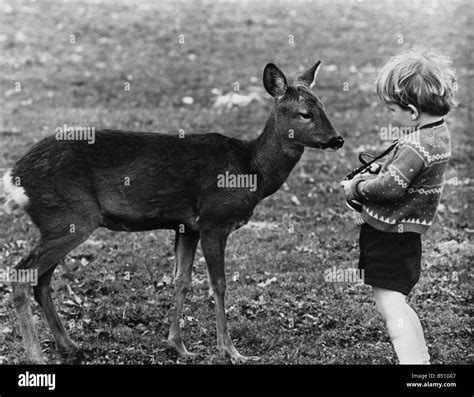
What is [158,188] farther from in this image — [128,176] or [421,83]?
[421,83]

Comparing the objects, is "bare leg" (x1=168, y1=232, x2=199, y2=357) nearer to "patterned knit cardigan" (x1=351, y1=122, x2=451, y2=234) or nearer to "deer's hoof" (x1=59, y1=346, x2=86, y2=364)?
"deer's hoof" (x1=59, y1=346, x2=86, y2=364)

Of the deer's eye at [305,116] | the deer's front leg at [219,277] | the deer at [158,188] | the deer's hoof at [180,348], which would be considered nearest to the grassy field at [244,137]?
the deer's hoof at [180,348]

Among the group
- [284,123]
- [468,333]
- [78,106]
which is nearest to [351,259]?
[468,333]

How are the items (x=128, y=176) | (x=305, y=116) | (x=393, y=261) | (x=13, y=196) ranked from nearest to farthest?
(x=393, y=261) → (x=13, y=196) → (x=128, y=176) → (x=305, y=116)

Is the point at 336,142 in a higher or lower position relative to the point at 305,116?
lower

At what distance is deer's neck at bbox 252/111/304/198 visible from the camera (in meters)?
7.37

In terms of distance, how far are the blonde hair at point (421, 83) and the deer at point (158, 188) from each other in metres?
1.23

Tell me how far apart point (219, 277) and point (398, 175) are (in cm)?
Result: 207

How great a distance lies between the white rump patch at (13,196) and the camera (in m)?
6.83

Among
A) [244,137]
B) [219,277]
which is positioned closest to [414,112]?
[219,277]

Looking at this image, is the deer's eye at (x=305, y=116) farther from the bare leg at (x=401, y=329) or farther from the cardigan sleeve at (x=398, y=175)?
the bare leg at (x=401, y=329)

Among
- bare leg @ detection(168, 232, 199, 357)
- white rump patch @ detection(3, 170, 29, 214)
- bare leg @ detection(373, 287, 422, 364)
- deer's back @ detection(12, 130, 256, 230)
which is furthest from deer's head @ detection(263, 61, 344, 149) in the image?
white rump patch @ detection(3, 170, 29, 214)

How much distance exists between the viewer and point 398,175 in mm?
5660
